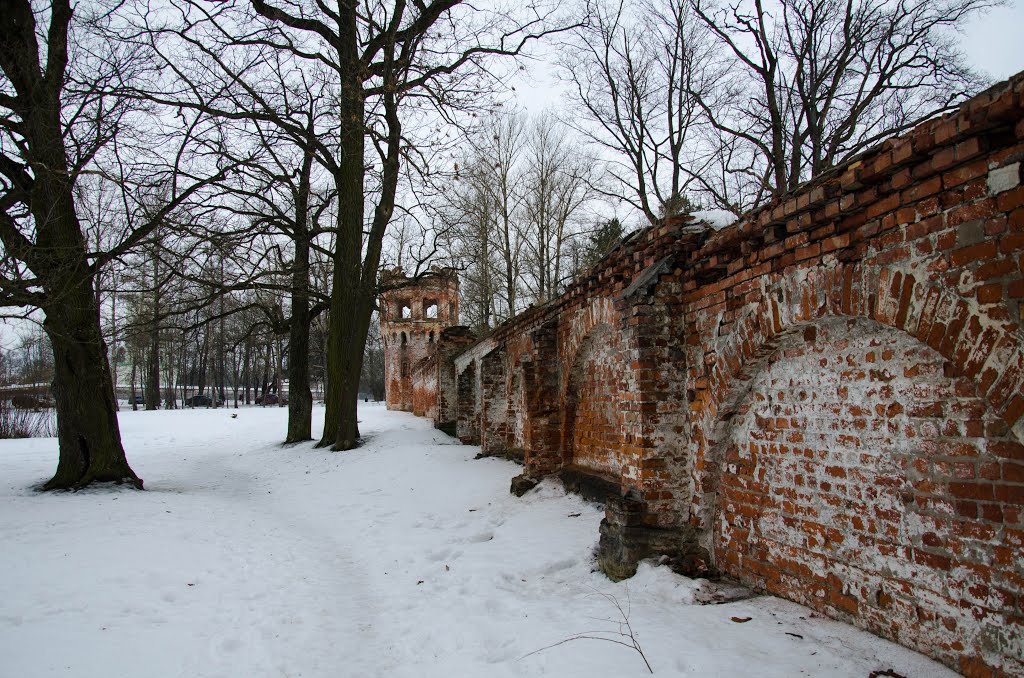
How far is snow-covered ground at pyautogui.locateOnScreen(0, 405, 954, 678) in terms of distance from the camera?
3.55 m

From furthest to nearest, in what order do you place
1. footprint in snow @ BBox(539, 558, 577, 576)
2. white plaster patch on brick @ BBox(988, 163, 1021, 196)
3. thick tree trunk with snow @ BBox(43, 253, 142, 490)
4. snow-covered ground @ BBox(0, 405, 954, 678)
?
thick tree trunk with snow @ BBox(43, 253, 142, 490) < footprint in snow @ BBox(539, 558, 577, 576) < snow-covered ground @ BBox(0, 405, 954, 678) < white plaster patch on brick @ BBox(988, 163, 1021, 196)

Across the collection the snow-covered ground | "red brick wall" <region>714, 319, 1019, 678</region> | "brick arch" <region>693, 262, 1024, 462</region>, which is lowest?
the snow-covered ground

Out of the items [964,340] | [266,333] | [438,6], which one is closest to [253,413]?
[266,333]

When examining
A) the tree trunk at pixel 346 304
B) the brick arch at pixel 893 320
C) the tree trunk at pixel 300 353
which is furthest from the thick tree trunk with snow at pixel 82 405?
the brick arch at pixel 893 320

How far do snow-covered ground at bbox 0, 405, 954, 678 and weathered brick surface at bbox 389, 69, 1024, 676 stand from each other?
0.34 m

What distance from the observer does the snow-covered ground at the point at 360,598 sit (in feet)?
11.6

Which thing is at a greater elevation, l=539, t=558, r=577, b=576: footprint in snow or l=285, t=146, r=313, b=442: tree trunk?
l=285, t=146, r=313, b=442: tree trunk

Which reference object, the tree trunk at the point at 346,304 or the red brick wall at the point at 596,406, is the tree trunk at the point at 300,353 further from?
the red brick wall at the point at 596,406

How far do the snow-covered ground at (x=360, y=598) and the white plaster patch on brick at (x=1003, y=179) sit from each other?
7.34 ft

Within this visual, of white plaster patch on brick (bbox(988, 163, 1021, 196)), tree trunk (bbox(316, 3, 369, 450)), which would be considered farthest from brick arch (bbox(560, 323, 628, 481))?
tree trunk (bbox(316, 3, 369, 450))

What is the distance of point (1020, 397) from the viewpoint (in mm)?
2396

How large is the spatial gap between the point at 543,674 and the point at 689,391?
2.55m

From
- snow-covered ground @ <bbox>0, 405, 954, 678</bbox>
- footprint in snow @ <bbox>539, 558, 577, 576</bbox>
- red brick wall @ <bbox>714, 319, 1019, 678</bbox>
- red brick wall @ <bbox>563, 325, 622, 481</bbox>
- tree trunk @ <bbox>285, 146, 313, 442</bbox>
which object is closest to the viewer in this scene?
red brick wall @ <bbox>714, 319, 1019, 678</bbox>

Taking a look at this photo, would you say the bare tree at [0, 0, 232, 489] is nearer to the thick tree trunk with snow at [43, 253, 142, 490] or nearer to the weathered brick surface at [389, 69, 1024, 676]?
the thick tree trunk with snow at [43, 253, 142, 490]
